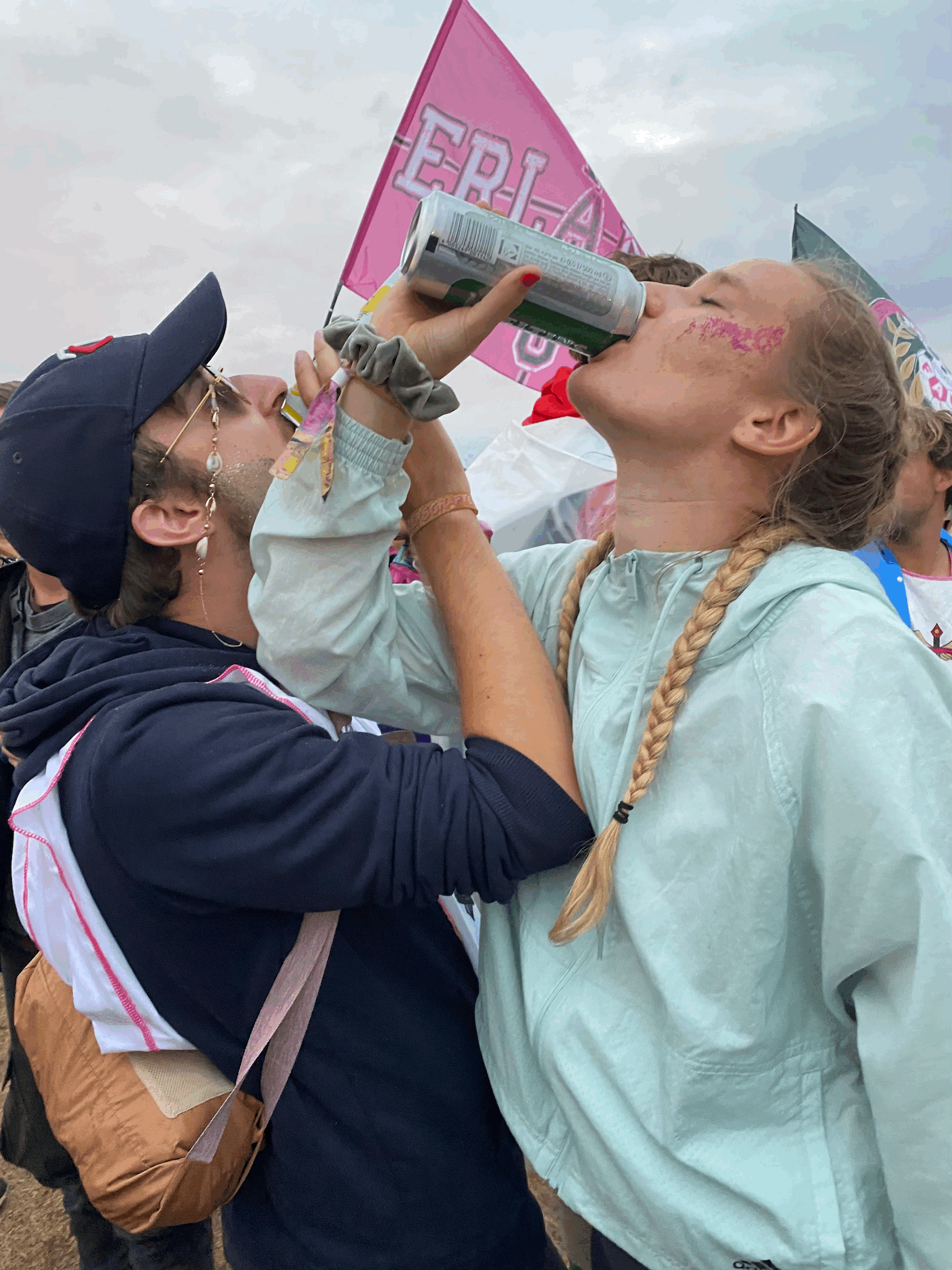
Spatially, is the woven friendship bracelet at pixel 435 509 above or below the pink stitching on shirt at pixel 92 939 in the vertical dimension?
above

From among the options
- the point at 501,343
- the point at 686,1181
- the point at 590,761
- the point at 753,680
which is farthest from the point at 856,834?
the point at 501,343

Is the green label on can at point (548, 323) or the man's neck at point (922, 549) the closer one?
the green label on can at point (548, 323)

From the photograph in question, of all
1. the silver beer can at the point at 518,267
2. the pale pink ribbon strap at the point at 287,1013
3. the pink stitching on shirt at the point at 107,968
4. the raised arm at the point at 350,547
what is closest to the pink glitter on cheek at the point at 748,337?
the silver beer can at the point at 518,267

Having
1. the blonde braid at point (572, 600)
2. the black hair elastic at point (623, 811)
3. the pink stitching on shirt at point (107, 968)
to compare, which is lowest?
the pink stitching on shirt at point (107, 968)

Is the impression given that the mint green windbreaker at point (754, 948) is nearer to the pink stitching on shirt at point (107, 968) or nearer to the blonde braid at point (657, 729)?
the blonde braid at point (657, 729)

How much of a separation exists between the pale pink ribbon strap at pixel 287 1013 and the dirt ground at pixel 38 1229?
1883mm

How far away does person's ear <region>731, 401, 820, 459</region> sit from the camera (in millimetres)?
1180

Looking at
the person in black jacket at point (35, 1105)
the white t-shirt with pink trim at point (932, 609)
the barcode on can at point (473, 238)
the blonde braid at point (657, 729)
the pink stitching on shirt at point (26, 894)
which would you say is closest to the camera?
the blonde braid at point (657, 729)

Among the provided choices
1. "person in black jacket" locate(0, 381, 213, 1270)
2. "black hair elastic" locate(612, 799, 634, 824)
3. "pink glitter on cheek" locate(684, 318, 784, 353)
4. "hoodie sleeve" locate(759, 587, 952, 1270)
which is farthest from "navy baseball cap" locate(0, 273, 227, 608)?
"hoodie sleeve" locate(759, 587, 952, 1270)

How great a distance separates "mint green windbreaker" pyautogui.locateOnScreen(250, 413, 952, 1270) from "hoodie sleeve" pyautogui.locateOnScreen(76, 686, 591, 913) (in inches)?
5.0

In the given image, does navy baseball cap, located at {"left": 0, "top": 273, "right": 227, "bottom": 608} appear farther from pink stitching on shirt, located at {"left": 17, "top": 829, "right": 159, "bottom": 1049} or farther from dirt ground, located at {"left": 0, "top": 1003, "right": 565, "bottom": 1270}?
dirt ground, located at {"left": 0, "top": 1003, "right": 565, "bottom": 1270}

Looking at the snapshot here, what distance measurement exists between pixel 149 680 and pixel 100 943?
0.41 meters

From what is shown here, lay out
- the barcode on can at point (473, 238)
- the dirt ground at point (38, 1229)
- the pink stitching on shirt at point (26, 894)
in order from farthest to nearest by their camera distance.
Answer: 1. the dirt ground at point (38, 1229)
2. the pink stitching on shirt at point (26, 894)
3. the barcode on can at point (473, 238)

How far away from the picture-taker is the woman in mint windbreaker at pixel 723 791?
0.89 m
